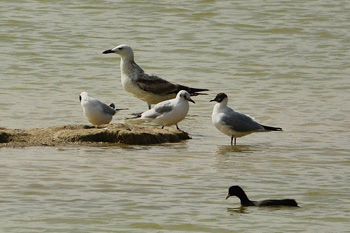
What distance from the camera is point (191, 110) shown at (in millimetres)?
15617

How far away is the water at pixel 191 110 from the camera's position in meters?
8.93

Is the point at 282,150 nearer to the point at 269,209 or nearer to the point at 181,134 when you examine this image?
the point at 181,134

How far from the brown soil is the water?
0.22 meters

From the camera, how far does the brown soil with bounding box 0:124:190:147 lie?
38.6 ft

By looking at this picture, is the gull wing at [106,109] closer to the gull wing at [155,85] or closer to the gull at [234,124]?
the gull at [234,124]

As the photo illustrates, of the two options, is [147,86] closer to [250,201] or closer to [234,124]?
[234,124]

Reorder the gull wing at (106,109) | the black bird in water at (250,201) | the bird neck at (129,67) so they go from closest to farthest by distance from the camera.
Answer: the black bird in water at (250,201), the gull wing at (106,109), the bird neck at (129,67)

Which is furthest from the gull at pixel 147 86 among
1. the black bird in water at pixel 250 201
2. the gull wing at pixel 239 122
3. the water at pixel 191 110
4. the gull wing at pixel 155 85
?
the black bird in water at pixel 250 201

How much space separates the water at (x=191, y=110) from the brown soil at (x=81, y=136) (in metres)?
0.22

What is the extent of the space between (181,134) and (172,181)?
2547 mm

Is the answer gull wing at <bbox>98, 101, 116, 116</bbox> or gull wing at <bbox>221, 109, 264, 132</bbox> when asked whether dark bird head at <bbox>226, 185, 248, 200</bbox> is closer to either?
gull wing at <bbox>221, 109, 264, 132</bbox>

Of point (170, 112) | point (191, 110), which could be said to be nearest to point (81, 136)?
point (170, 112)

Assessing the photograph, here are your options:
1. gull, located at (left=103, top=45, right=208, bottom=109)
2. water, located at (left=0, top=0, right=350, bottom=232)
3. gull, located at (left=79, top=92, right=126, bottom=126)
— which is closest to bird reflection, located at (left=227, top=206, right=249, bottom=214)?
water, located at (left=0, top=0, right=350, bottom=232)

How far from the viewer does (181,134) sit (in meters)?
12.7
